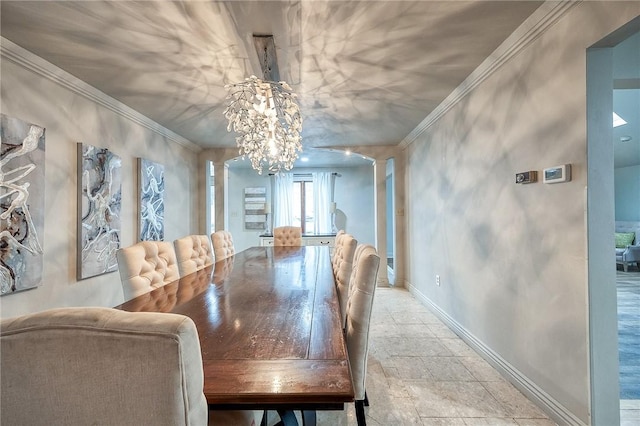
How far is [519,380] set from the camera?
188 cm

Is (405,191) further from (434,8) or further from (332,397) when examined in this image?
(332,397)

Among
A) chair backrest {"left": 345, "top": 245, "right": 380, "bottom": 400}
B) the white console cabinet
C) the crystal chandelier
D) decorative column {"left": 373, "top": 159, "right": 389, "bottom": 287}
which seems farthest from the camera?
the white console cabinet

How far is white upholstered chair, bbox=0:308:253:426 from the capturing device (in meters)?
0.50

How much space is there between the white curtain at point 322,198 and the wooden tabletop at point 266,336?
183 inches

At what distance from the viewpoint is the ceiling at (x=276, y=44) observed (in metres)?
1.58

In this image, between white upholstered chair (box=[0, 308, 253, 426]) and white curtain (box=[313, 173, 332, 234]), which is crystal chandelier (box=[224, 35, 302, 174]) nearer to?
white upholstered chair (box=[0, 308, 253, 426])

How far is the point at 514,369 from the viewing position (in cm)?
193

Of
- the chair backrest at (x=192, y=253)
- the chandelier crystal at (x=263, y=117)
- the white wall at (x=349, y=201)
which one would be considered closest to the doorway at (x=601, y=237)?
the chandelier crystal at (x=263, y=117)

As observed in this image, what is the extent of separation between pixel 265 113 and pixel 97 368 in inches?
71.2

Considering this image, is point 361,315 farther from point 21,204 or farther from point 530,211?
point 21,204

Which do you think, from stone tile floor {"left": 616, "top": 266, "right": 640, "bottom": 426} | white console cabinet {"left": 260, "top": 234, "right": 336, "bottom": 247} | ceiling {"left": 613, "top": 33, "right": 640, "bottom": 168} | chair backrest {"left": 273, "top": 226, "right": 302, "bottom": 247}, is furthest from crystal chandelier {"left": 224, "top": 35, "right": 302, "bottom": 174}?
white console cabinet {"left": 260, "top": 234, "right": 336, "bottom": 247}

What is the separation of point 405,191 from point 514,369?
298 centimetres

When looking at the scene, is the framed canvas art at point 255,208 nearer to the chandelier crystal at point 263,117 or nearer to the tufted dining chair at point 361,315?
the chandelier crystal at point 263,117

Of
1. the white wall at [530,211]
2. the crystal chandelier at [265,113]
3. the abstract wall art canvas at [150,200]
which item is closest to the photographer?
the white wall at [530,211]
